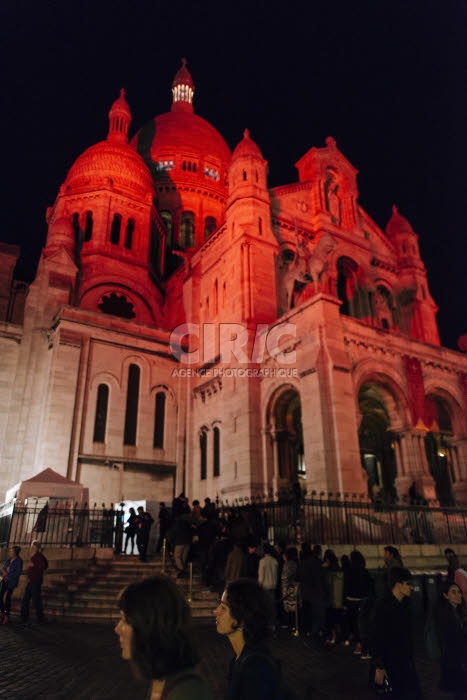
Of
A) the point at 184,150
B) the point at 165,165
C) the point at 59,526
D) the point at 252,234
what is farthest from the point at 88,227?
the point at 59,526

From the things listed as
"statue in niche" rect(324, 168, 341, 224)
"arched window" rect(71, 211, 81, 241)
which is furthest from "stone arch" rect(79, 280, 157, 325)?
"statue in niche" rect(324, 168, 341, 224)

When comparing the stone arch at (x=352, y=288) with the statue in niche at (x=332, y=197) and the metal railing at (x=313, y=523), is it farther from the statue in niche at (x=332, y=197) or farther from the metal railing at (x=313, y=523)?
the metal railing at (x=313, y=523)

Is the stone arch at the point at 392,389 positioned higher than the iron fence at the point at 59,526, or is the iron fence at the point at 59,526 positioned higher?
the stone arch at the point at 392,389

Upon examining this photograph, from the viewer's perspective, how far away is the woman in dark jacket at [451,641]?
16.2ft

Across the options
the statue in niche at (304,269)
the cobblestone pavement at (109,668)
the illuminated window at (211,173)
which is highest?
the illuminated window at (211,173)

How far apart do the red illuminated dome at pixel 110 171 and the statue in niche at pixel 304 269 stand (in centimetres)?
1505

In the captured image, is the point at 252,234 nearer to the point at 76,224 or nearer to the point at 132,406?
the point at 132,406

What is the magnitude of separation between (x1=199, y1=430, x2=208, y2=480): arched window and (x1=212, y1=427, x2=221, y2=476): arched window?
110cm

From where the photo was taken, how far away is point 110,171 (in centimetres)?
3656

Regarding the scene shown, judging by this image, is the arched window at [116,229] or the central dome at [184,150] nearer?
the arched window at [116,229]

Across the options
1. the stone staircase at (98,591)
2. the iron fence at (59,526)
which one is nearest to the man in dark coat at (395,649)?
the stone staircase at (98,591)

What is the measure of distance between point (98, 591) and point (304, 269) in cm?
1730

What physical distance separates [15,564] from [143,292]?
25.4 m

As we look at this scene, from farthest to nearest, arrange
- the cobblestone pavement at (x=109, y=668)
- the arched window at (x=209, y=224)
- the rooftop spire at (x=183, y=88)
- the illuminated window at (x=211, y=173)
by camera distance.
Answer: the rooftop spire at (x=183, y=88) < the illuminated window at (x=211, y=173) < the arched window at (x=209, y=224) < the cobblestone pavement at (x=109, y=668)
